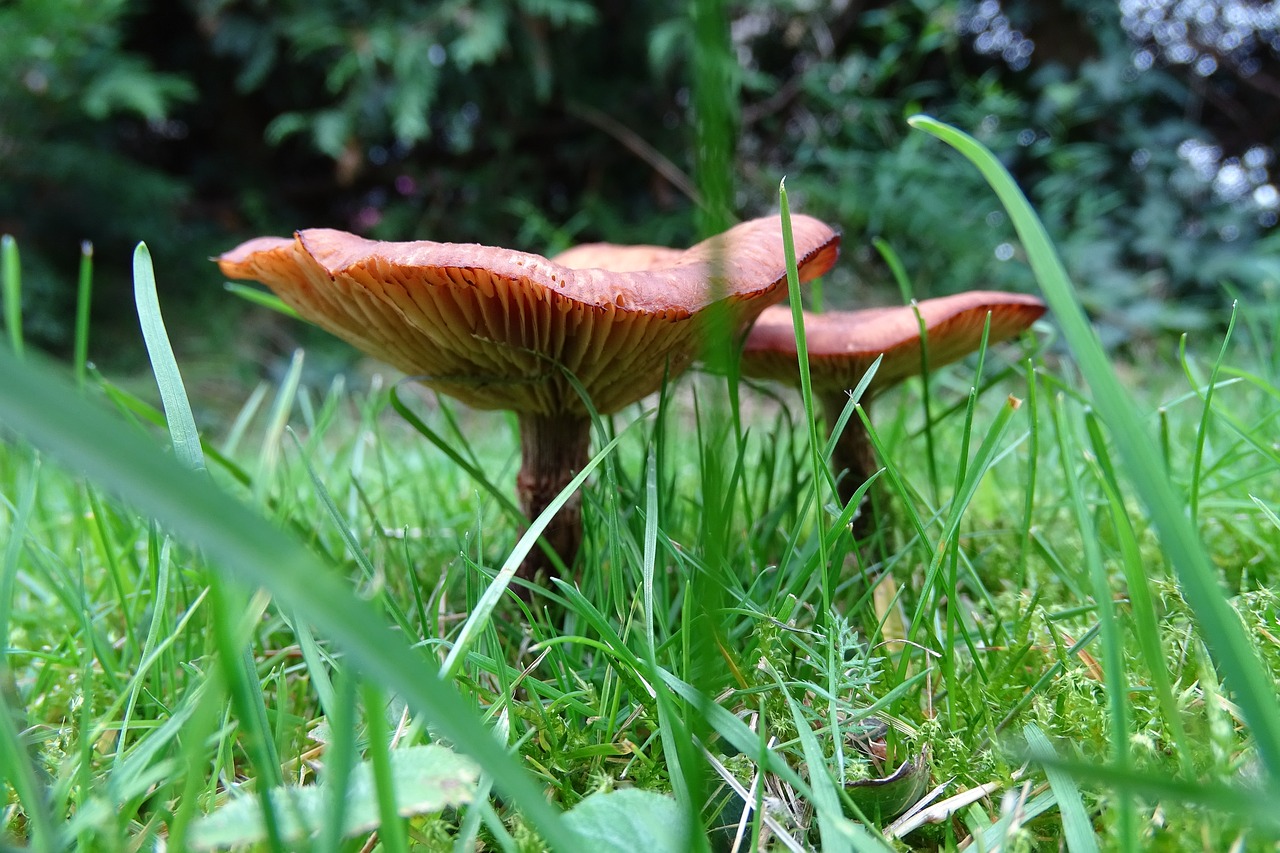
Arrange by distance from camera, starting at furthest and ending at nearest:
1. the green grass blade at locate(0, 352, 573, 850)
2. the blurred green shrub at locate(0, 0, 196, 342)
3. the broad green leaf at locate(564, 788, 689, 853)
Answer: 1. the blurred green shrub at locate(0, 0, 196, 342)
2. the broad green leaf at locate(564, 788, 689, 853)
3. the green grass blade at locate(0, 352, 573, 850)

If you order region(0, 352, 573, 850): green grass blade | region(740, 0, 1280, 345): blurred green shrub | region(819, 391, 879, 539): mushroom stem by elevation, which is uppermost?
region(740, 0, 1280, 345): blurred green shrub

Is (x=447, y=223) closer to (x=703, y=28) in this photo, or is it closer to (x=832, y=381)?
(x=832, y=381)

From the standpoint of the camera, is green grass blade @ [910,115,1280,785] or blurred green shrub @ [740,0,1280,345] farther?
blurred green shrub @ [740,0,1280,345]

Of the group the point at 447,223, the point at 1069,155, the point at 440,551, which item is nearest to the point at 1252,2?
the point at 1069,155

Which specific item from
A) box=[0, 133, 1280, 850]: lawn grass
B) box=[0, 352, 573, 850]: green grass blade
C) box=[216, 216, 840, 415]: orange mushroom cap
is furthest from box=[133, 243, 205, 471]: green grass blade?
box=[0, 352, 573, 850]: green grass blade

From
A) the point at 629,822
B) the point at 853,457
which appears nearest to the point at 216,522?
the point at 629,822

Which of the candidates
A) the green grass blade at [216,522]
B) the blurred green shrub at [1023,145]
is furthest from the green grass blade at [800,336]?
the blurred green shrub at [1023,145]

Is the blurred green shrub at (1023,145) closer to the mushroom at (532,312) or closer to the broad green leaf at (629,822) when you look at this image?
the mushroom at (532,312)

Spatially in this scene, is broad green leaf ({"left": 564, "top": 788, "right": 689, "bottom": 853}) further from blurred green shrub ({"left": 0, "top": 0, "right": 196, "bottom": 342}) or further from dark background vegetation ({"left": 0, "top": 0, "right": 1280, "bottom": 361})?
blurred green shrub ({"left": 0, "top": 0, "right": 196, "bottom": 342})
